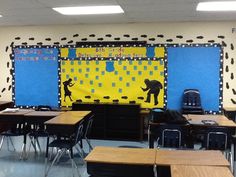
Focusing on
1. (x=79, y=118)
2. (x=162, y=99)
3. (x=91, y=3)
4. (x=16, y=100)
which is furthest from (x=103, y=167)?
(x=16, y=100)

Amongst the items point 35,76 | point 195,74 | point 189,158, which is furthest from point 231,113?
point 35,76

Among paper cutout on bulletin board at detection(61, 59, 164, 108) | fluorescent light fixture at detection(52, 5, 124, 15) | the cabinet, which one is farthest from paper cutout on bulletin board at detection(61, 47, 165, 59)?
fluorescent light fixture at detection(52, 5, 124, 15)

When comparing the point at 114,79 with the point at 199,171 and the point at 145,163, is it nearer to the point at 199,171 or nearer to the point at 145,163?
the point at 145,163

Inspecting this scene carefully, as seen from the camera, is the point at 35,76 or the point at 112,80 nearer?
the point at 112,80

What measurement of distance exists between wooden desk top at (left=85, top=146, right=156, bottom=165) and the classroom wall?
4.31 m

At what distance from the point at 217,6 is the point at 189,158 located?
319 cm

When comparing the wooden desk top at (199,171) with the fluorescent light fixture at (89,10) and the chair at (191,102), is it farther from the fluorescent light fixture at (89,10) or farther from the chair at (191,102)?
the chair at (191,102)

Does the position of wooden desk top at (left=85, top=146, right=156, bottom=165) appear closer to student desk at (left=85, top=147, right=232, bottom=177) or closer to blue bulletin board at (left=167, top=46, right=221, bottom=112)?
student desk at (left=85, top=147, right=232, bottom=177)

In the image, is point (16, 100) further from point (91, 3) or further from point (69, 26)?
point (91, 3)

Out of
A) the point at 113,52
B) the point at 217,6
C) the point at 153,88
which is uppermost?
the point at 217,6

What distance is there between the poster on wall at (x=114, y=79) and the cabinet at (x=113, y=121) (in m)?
0.22

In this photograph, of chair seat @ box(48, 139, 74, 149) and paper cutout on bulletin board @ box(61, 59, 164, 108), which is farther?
paper cutout on bulletin board @ box(61, 59, 164, 108)

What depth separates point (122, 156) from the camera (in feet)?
9.86

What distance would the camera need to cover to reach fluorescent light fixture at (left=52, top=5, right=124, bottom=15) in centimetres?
537
